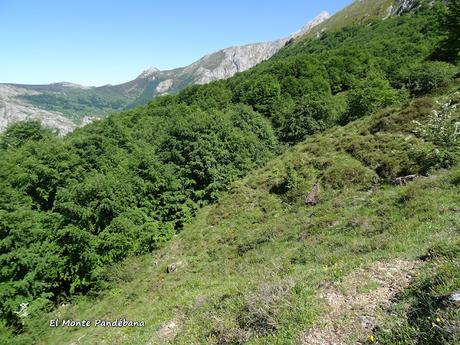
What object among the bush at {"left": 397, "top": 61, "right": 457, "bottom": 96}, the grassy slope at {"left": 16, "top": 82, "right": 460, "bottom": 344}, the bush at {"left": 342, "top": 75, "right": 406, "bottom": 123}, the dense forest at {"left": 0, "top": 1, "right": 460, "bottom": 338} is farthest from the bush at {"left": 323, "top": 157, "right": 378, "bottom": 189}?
the bush at {"left": 397, "top": 61, "right": 457, "bottom": 96}

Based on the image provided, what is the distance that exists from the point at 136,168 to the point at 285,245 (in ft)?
56.7

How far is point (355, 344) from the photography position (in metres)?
6.04

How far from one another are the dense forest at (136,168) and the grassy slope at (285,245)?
180 cm

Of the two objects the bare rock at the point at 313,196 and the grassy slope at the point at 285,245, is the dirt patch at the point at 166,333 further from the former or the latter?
the bare rock at the point at 313,196

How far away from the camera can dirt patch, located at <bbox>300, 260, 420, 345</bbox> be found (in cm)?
641

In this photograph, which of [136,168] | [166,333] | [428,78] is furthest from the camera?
[428,78]

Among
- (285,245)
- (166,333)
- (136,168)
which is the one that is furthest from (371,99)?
(166,333)

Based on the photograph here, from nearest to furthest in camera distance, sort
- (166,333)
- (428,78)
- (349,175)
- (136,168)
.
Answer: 1. (166,333)
2. (349,175)
3. (136,168)
4. (428,78)

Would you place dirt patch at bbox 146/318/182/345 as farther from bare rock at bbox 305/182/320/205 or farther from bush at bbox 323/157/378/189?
bush at bbox 323/157/378/189

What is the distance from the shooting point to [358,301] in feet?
23.9

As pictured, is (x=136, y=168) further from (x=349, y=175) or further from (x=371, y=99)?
(x=371, y=99)

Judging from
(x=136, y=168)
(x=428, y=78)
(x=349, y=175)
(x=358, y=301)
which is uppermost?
(x=428, y=78)

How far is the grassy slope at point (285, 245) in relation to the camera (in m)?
8.27

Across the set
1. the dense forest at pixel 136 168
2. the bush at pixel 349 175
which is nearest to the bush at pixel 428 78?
the dense forest at pixel 136 168
